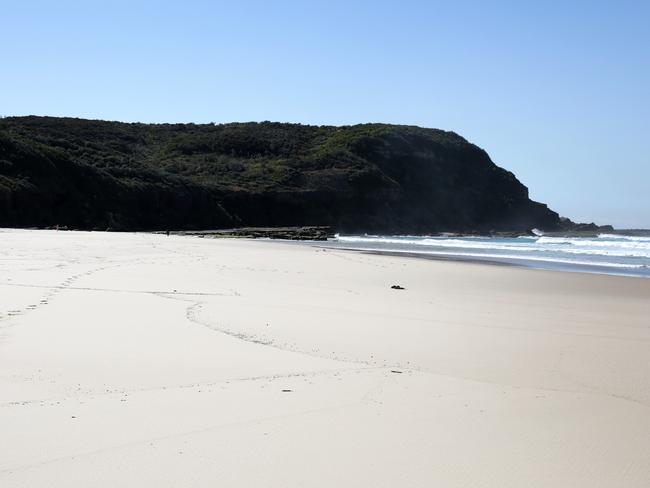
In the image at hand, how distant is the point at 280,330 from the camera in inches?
243

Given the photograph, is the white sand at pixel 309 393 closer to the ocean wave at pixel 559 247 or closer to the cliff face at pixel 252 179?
the ocean wave at pixel 559 247

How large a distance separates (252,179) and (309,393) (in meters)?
70.6

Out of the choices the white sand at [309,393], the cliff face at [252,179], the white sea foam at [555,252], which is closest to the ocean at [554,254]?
the white sea foam at [555,252]

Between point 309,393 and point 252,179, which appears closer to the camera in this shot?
point 309,393

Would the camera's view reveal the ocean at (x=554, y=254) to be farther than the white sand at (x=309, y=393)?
Yes

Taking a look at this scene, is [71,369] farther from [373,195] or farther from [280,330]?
[373,195]

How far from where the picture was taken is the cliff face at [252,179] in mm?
45312

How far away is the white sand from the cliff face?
115 feet

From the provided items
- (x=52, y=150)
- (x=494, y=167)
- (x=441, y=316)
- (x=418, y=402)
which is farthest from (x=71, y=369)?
(x=494, y=167)

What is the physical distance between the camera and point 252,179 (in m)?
73.6

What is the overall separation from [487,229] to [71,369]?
310ft

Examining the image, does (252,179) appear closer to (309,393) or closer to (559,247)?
(559,247)

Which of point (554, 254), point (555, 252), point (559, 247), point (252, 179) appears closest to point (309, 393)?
point (554, 254)

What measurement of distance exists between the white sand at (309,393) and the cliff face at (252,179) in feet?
115
